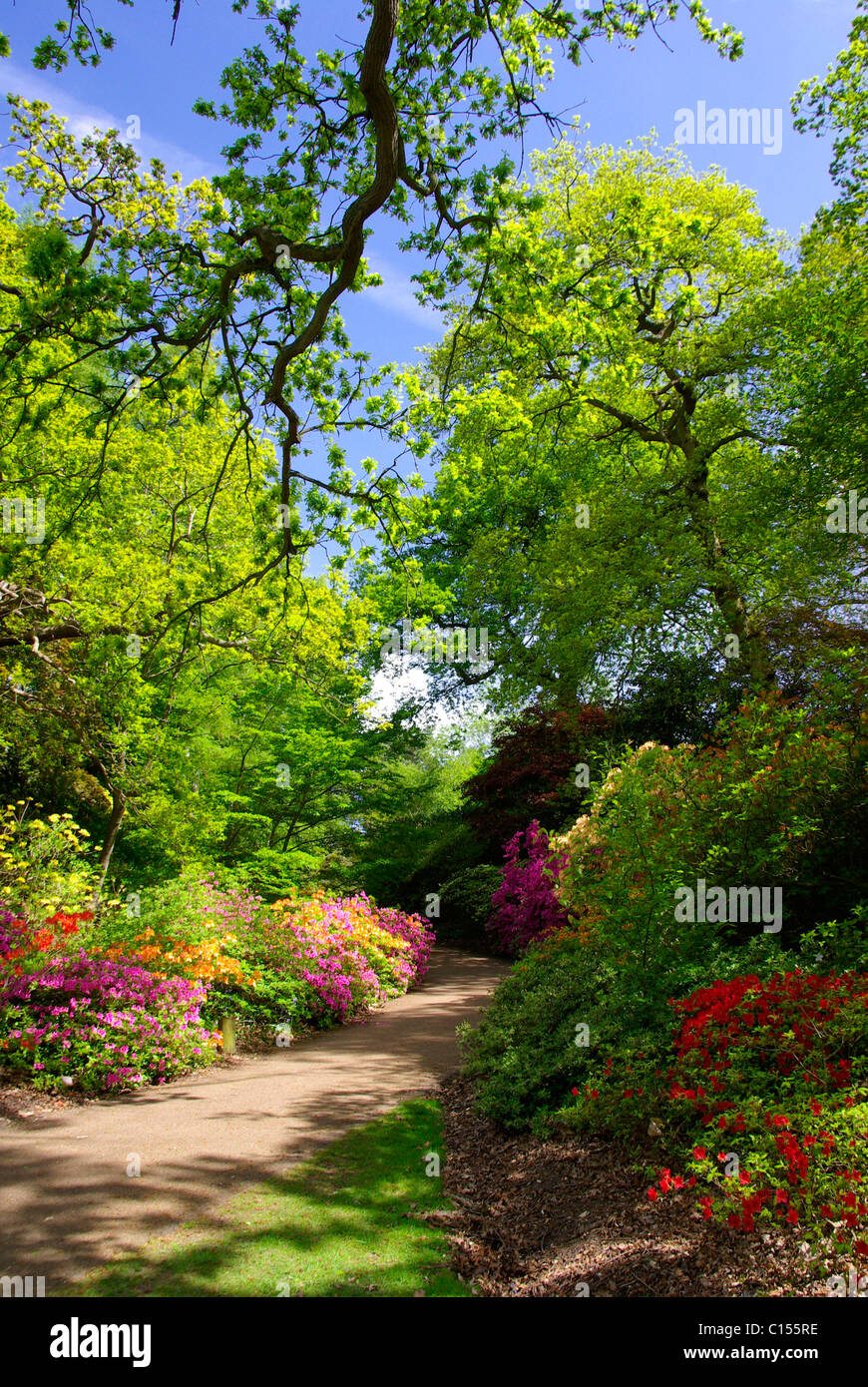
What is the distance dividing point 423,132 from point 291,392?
2.51m

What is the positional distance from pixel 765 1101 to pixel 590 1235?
3.21 ft

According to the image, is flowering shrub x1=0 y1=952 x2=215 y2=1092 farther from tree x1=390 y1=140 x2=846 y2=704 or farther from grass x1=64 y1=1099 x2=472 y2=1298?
tree x1=390 y1=140 x2=846 y2=704

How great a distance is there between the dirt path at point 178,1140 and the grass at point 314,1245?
189 millimetres

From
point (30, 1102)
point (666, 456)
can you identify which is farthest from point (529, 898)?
point (666, 456)

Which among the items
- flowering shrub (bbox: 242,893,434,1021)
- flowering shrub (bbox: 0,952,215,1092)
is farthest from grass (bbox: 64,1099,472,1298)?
flowering shrub (bbox: 242,893,434,1021)

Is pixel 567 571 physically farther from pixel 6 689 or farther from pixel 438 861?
pixel 6 689

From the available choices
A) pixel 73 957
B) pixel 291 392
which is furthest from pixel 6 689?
pixel 291 392

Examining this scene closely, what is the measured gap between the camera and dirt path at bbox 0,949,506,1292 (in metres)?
3.46

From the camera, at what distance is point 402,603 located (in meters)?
16.5

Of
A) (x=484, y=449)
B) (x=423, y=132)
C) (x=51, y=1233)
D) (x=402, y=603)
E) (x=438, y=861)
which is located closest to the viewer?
(x=51, y=1233)

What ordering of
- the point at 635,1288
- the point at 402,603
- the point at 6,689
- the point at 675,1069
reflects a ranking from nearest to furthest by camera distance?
the point at 635,1288, the point at 675,1069, the point at 6,689, the point at 402,603

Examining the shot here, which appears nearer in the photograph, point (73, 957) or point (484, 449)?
point (73, 957)

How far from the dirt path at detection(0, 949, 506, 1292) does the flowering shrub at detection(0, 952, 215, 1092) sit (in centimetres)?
27

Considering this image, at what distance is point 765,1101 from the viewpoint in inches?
134
